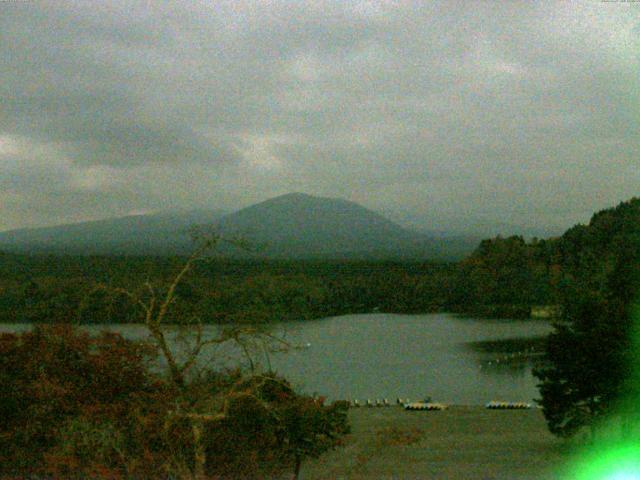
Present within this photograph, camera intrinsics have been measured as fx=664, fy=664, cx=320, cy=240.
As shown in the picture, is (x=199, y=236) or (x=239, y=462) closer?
(x=199, y=236)

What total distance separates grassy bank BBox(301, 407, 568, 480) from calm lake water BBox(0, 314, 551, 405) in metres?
1.74

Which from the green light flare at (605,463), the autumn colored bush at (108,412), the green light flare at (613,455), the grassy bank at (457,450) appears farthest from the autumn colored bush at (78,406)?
the green light flare at (613,455)

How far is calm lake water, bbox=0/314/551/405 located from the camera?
528 inches

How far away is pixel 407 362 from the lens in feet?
57.9

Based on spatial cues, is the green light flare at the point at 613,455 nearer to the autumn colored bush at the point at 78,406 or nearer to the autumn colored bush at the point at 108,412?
the autumn colored bush at the point at 108,412

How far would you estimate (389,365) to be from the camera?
56.3 ft

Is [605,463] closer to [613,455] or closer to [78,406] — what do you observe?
[613,455]

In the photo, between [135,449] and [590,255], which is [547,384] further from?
[590,255]

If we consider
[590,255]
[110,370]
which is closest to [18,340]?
[110,370]

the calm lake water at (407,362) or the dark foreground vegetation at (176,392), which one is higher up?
the dark foreground vegetation at (176,392)

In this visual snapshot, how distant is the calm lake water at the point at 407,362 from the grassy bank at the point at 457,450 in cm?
174

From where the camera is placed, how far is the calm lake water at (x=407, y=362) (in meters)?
13.4

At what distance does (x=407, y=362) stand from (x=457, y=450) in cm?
1120

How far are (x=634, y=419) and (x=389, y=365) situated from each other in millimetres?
12171
